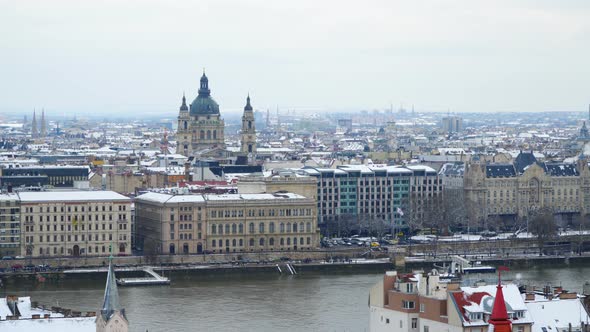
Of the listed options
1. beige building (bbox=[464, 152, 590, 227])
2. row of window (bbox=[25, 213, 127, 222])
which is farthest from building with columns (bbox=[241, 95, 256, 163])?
row of window (bbox=[25, 213, 127, 222])

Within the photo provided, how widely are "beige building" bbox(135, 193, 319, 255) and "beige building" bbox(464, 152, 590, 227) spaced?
32.2ft

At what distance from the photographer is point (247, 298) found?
144 ft

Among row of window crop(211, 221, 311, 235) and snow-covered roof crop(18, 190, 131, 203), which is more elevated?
snow-covered roof crop(18, 190, 131, 203)

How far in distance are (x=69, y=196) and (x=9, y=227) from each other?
2254 mm

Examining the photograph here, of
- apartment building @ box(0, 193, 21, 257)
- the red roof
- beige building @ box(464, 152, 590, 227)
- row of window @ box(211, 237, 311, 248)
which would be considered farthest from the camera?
beige building @ box(464, 152, 590, 227)

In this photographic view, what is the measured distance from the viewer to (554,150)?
9850 centimetres

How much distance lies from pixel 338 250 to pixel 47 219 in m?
8.64

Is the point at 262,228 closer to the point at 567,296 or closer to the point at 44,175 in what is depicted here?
the point at 44,175

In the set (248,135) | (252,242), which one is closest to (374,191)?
(252,242)

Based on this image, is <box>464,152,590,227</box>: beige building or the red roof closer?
the red roof

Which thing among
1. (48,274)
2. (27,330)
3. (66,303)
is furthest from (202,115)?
(27,330)

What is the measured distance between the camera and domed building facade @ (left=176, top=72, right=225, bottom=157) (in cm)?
8456

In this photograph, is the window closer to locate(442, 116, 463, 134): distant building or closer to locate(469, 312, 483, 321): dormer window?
locate(469, 312, 483, 321): dormer window

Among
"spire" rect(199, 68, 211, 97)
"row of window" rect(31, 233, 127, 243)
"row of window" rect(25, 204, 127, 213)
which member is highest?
"spire" rect(199, 68, 211, 97)
